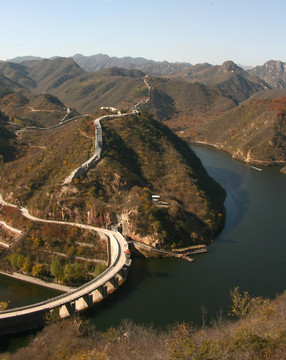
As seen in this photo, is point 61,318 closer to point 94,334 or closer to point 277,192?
point 94,334

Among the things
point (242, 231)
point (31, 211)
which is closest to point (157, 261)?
point (242, 231)

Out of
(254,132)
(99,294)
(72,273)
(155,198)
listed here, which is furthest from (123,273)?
(254,132)

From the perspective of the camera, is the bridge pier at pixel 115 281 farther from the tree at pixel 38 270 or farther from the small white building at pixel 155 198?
the small white building at pixel 155 198

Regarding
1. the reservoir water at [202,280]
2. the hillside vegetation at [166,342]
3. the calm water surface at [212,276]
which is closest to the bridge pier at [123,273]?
the reservoir water at [202,280]

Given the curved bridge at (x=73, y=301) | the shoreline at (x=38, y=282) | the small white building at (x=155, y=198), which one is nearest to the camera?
the curved bridge at (x=73, y=301)

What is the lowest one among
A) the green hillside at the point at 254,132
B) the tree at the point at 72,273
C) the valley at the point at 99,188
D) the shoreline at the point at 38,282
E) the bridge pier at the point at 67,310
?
the shoreline at the point at 38,282

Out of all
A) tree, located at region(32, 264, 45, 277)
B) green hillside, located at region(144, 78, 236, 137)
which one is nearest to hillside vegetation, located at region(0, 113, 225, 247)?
tree, located at region(32, 264, 45, 277)

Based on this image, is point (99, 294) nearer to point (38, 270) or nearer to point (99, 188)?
point (38, 270)

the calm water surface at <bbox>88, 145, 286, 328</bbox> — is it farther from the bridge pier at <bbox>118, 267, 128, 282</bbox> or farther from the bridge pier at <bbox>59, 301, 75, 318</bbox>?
the bridge pier at <bbox>59, 301, 75, 318</bbox>
